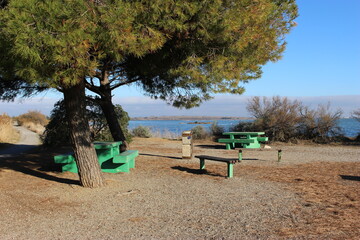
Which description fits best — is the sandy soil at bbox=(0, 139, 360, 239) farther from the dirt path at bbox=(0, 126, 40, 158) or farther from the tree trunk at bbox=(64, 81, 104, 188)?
the dirt path at bbox=(0, 126, 40, 158)

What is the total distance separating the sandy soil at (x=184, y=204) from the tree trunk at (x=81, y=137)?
296 mm

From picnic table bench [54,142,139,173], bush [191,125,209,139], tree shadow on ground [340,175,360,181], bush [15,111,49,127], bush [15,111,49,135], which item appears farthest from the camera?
bush [15,111,49,127]

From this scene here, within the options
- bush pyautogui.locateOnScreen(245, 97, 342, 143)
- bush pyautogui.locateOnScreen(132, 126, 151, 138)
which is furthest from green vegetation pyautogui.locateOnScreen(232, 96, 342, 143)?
bush pyautogui.locateOnScreen(132, 126, 151, 138)

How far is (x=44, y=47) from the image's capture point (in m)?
5.16

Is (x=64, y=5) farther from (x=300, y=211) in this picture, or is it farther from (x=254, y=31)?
(x=300, y=211)

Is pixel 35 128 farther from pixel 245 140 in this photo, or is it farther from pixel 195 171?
pixel 195 171

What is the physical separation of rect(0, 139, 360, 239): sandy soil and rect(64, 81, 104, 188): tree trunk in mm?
296

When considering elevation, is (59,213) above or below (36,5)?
below

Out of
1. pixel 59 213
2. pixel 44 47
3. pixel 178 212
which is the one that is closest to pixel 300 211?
pixel 178 212

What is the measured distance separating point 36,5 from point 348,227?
527 centimetres

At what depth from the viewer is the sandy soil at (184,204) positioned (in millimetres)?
4789

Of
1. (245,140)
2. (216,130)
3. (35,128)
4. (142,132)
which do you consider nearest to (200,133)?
(216,130)

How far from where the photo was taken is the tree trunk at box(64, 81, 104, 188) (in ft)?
24.8

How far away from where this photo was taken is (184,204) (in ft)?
20.9
